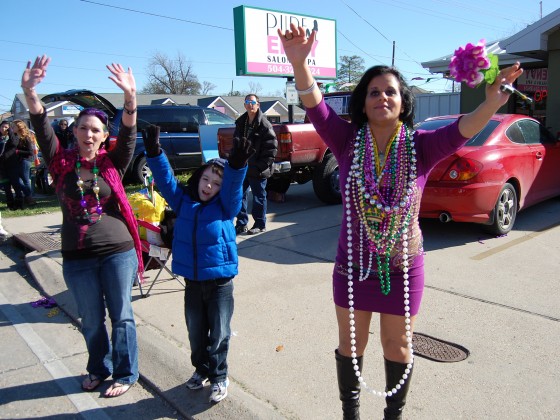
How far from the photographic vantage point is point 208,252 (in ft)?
9.48

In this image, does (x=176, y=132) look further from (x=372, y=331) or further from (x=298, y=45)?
(x=298, y=45)

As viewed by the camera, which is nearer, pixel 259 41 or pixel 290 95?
pixel 290 95

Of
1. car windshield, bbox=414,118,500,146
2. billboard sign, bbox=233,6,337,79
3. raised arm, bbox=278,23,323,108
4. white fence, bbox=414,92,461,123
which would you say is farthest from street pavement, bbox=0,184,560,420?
white fence, bbox=414,92,461,123

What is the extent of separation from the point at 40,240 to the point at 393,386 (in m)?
6.48

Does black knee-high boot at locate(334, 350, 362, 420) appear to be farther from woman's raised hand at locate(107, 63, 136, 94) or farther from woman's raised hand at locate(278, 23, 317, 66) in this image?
woman's raised hand at locate(107, 63, 136, 94)

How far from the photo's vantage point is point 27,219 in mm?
9336

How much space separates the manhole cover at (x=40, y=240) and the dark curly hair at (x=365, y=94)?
5.66m

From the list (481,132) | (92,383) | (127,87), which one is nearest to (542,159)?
(481,132)

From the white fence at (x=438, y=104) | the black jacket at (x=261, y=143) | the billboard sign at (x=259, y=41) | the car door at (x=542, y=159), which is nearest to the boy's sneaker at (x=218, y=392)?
the black jacket at (x=261, y=143)

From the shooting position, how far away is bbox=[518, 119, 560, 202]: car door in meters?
6.84

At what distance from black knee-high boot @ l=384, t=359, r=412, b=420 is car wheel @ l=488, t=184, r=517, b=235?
4.15m

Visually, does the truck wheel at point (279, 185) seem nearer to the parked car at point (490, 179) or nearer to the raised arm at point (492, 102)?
the parked car at point (490, 179)

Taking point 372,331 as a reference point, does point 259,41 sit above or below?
above

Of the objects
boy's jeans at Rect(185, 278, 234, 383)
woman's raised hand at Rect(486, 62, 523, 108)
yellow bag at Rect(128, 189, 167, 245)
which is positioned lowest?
boy's jeans at Rect(185, 278, 234, 383)
